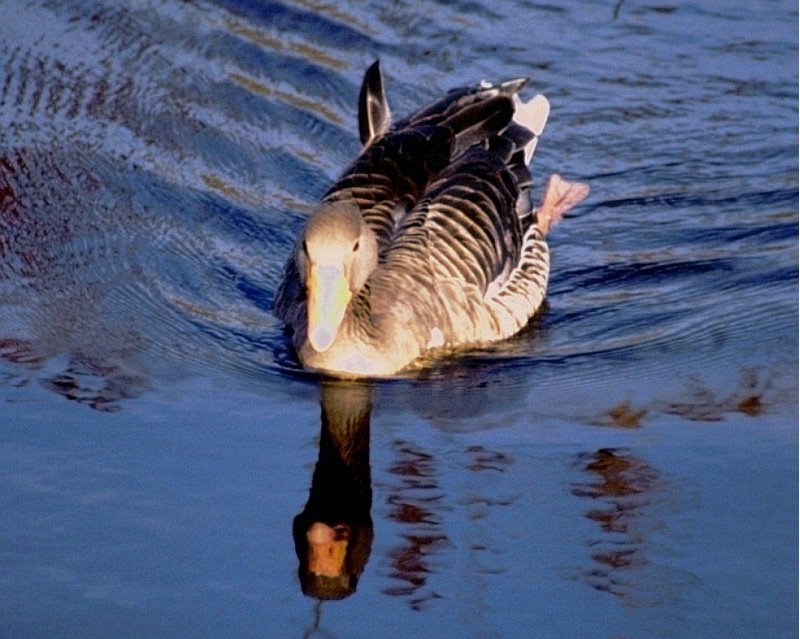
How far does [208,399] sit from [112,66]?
5.63m

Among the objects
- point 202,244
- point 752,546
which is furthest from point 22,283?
point 752,546

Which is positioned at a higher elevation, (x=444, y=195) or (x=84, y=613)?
(x=444, y=195)

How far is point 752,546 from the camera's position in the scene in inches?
283

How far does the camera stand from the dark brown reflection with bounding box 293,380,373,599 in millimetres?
6965

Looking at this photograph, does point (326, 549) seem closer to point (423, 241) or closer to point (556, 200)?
point (423, 241)

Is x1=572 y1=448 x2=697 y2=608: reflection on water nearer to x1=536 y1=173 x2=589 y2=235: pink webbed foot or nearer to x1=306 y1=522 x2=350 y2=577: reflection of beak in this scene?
x1=306 y1=522 x2=350 y2=577: reflection of beak

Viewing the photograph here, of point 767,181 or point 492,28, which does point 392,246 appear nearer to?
point 767,181

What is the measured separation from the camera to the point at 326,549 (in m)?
7.18

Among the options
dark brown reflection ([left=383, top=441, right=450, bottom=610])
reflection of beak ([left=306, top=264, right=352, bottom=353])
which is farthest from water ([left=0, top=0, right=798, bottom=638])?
reflection of beak ([left=306, top=264, right=352, bottom=353])

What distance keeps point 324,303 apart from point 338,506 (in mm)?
1452

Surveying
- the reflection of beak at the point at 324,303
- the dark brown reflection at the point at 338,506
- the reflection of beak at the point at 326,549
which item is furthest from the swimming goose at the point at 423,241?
the reflection of beak at the point at 326,549

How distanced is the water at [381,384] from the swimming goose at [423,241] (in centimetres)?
23

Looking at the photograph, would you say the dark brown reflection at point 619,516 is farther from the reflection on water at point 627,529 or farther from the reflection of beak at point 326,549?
the reflection of beak at point 326,549

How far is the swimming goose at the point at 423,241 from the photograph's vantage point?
890cm
